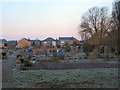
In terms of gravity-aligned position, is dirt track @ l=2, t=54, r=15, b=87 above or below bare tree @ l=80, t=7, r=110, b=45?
below

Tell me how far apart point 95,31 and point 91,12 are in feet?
15.6

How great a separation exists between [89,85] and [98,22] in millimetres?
42652

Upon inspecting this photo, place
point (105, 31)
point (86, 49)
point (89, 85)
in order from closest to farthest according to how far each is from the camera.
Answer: point (89, 85) → point (86, 49) → point (105, 31)

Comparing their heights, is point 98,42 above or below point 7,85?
above

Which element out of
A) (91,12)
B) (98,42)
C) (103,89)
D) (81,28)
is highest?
(91,12)

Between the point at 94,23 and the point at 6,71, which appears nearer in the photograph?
the point at 6,71

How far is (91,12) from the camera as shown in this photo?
51719mm

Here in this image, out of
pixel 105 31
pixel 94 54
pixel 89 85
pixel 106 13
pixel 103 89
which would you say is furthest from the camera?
pixel 106 13

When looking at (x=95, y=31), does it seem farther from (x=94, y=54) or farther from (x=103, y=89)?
(x=103, y=89)

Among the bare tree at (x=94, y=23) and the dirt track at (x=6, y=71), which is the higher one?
the bare tree at (x=94, y=23)

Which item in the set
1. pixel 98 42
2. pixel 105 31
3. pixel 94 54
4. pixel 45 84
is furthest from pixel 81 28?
pixel 45 84

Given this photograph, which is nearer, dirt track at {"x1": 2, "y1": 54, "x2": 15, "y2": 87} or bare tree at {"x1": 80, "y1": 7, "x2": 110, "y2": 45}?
dirt track at {"x1": 2, "y1": 54, "x2": 15, "y2": 87}

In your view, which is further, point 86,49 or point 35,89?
point 86,49

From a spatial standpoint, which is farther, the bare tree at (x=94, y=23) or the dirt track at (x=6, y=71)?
the bare tree at (x=94, y=23)
